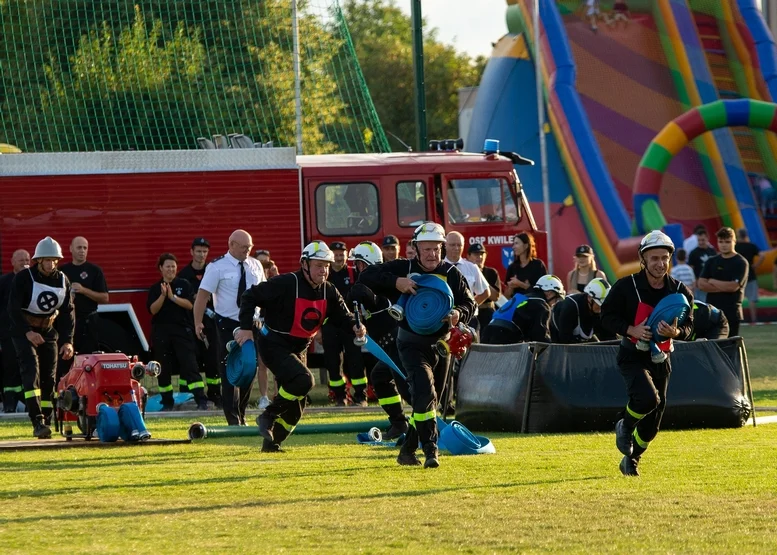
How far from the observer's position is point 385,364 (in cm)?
1235

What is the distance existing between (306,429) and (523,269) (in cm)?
434

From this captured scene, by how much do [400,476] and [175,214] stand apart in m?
9.04

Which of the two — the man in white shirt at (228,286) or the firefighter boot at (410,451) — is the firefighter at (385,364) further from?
the man in white shirt at (228,286)

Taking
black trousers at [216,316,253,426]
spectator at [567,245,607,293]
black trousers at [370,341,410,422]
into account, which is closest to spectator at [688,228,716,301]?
spectator at [567,245,607,293]

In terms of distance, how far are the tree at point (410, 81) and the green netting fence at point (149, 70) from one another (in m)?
25.4

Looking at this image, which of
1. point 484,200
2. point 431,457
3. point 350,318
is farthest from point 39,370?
point 484,200

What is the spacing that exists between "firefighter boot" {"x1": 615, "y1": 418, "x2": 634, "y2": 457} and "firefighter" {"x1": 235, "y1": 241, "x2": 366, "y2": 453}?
2.45 metres

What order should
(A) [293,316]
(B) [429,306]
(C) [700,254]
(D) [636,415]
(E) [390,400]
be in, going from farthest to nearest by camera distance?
(C) [700,254]
(E) [390,400]
(A) [293,316]
(B) [429,306]
(D) [636,415]

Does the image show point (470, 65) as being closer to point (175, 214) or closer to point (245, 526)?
point (175, 214)

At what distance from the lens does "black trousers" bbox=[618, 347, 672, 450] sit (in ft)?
33.1

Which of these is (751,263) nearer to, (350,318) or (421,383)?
(350,318)

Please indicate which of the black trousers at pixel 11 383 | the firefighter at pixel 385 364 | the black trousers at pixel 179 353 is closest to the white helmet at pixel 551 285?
the firefighter at pixel 385 364

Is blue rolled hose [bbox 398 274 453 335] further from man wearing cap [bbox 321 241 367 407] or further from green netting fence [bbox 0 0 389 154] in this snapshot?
green netting fence [bbox 0 0 389 154]

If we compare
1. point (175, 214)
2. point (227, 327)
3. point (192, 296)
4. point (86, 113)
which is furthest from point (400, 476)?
point (86, 113)
